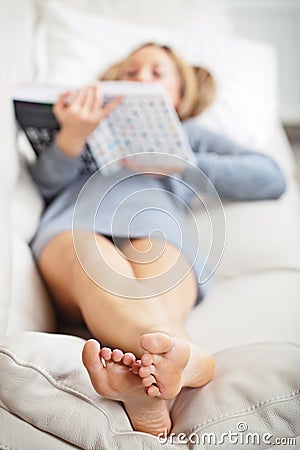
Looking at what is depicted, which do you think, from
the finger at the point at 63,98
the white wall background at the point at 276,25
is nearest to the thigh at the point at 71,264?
the finger at the point at 63,98

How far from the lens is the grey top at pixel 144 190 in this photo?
112cm

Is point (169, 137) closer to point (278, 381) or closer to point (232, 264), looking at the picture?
point (232, 264)

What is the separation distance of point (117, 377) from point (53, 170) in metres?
0.66

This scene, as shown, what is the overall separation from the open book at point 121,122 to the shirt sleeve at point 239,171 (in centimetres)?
6

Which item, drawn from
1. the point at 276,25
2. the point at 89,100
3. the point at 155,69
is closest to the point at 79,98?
the point at 89,100

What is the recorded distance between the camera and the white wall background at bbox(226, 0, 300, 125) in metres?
2.44

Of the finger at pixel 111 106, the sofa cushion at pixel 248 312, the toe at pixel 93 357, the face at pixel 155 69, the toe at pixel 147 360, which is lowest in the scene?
the sofa cushion at pixel 248 312

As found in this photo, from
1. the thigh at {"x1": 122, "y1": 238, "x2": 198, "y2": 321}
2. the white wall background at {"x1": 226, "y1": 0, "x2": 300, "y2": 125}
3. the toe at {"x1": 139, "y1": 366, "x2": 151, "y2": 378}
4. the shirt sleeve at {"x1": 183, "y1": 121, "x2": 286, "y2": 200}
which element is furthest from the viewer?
the white wall background at {"x1": 226, "y1": 0, "x2": 300, "y2": 125}

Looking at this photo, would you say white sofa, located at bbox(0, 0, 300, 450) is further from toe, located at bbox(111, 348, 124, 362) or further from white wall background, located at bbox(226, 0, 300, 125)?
white wall background, located at bbox(226, 0, 300, 125)

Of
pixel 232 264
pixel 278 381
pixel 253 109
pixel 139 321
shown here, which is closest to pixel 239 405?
pixel 278 381

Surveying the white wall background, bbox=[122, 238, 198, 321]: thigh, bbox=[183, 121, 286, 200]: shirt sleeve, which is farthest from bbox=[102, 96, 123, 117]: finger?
the white wall background

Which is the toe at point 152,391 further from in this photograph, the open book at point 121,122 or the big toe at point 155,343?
the open book at point 121,122

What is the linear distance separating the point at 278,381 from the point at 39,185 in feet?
2.54

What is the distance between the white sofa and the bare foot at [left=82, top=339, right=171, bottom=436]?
0.03m
